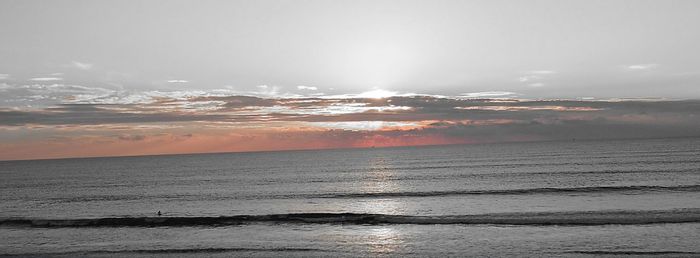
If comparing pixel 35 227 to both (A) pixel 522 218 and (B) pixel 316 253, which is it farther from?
(A) pixel 522 218

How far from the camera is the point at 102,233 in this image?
125 ft

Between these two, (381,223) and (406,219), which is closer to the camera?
(381,223)

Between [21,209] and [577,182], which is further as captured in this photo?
[577,182]

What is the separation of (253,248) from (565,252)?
17.4m

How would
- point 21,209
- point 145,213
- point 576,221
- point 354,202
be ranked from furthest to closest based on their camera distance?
point 21,209 → point 354,202 → point 145,213 → point 576,221

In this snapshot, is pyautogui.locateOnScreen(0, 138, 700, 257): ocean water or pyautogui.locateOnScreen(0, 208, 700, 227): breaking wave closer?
pyautogui.locateOnScreen(0, 138, 700, 257): ocean water

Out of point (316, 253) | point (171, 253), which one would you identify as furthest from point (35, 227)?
point (316, 253)

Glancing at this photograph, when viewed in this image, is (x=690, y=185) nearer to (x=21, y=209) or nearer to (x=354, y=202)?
(x=354, y=202)

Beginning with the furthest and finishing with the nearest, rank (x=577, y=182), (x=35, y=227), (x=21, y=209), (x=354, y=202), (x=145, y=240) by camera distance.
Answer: (x=577, y=182) → (x=21, y=209) → (x=354, y=202) → (x=35, y=227) → (x=145, y=240)

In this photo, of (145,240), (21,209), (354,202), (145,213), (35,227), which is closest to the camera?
(145,240)

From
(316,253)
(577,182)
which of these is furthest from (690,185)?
(316,253)

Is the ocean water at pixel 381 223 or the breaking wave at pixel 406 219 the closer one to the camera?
the ocean water at pixel 381 223

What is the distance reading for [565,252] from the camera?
2783 centimetres

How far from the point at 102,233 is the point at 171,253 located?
11.1m
